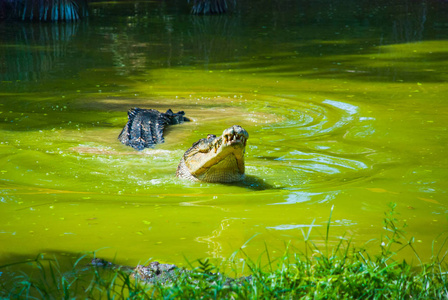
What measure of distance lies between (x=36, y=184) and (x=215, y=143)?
1766 mm

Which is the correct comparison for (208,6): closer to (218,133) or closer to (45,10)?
(45,10)

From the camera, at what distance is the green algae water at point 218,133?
425 cm

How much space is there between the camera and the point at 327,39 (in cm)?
1634

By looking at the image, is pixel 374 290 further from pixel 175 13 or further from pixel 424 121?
pixel 175 13

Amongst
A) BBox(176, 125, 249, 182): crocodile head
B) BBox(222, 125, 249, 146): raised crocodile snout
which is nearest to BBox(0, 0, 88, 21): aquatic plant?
BBox(176, 125, 249, 182): crocodile head

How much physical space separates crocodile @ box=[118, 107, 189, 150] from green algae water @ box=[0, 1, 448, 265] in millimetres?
181

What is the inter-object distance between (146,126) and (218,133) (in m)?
0.94

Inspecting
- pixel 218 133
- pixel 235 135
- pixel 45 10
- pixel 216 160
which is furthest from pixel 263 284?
pixel 45 10

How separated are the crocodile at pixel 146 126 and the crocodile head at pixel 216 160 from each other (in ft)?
4.91

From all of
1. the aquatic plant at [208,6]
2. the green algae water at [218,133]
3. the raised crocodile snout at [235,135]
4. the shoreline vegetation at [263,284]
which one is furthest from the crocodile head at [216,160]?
the aquatic plant at [208,6]

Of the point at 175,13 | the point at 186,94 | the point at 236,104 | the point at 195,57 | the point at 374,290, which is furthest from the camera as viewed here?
the point at 175,13

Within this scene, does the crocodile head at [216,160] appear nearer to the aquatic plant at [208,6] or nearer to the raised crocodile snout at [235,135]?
the raised crocodile snout at [235,135]

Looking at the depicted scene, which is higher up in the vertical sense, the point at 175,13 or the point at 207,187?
the point at 175,13

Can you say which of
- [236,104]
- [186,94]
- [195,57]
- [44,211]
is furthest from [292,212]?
[195,57]
